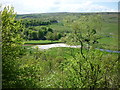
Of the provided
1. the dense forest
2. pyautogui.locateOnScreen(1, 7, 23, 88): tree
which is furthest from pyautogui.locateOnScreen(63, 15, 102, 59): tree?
pyautogui.locateOnScreen(1, 7, 23, 88): tree

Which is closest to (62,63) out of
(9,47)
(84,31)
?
(84,31)

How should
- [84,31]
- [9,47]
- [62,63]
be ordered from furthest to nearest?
[84,31] < [62,63] < [9,47]

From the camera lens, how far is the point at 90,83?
9.98 meters

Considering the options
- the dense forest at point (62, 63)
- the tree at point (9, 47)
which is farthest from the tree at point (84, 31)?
the tree at point (9, 47)

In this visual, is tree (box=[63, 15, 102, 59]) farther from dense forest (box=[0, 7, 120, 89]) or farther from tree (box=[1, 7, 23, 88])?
tree (box=[1, 7, 23, 88])

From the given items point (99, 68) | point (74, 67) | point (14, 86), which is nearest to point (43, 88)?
point (14, 86)

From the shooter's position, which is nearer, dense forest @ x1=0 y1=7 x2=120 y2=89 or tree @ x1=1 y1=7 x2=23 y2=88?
tree @ x1=1 y1=7 x2=23 y2=88

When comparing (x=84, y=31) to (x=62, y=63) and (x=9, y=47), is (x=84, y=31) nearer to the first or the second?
(x=62, y=63)

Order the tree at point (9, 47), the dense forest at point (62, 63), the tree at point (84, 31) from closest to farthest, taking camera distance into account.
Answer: the tree at point (9, 47)
the dense forest at point (62, 63)
the tree at point (84, 31)

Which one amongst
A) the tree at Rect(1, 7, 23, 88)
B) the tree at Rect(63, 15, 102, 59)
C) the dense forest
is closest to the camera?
the tree at Rect(1, 7, 23, 88)

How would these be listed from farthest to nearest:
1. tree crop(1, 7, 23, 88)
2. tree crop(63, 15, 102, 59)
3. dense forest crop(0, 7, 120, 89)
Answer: tree crop(63, 15, 102, 59)
dense forest crop(0, 7, 120, 89)
tree crop(1, 7, 23, 88)

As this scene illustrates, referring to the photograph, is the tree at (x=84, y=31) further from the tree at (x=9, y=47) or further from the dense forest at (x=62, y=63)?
the tree at (x=9, y=47)

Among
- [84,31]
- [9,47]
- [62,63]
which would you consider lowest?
[62,63]

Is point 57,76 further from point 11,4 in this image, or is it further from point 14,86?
point 11,4
